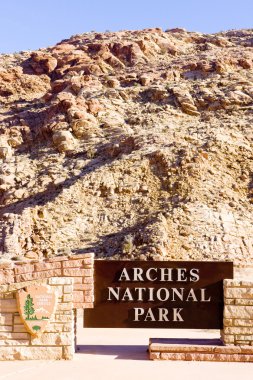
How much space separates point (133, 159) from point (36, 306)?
20485 mm

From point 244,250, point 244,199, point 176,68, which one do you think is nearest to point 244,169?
point 244,199

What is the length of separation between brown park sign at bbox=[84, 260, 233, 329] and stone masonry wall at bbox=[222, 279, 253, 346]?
19cm

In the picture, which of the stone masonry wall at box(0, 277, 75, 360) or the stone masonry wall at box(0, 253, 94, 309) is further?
the stone masonry wall at box(0, 253, 94, 309)

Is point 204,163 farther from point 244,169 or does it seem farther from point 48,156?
point 48,156

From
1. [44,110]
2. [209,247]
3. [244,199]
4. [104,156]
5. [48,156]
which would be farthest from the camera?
[44,110]

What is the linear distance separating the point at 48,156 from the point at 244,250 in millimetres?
14149

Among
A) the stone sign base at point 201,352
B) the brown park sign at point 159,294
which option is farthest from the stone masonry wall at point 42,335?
the stone sign base at point 201,352

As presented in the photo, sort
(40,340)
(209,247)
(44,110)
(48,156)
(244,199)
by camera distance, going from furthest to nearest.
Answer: (44,110) < (48,156) < (244,199) < (209,247) < (40,340)

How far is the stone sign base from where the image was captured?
36.1 ft

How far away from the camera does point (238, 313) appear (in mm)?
11188

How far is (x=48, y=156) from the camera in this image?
114 ft

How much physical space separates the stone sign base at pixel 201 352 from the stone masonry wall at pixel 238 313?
17 cm

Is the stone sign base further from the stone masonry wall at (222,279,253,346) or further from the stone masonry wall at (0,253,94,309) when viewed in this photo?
the stone masonry wall at (0,253,94,309)

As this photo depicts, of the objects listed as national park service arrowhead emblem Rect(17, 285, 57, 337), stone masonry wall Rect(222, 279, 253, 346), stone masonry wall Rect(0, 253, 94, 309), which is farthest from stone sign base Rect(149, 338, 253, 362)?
national park service arrowhead emblem Rect(17, 285, 57, 337)
